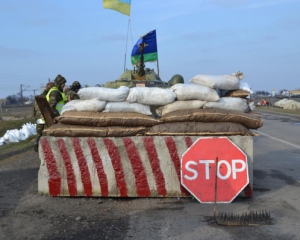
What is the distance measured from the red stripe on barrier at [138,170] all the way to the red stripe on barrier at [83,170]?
2.15 ft

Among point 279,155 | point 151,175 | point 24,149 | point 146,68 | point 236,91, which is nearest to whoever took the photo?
point 151,175

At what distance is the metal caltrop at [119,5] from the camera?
11.0 meters

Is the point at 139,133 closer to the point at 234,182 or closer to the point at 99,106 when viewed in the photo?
the point at 99,106

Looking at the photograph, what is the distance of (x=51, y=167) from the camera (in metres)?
6.12

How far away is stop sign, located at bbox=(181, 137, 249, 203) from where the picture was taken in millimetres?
5785

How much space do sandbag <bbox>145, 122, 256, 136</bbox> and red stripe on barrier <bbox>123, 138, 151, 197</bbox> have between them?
1.03ft

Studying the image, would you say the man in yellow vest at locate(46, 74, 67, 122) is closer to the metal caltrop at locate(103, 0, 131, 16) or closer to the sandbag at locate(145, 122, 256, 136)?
the sandbag at locate(145, 122, 256, 136)

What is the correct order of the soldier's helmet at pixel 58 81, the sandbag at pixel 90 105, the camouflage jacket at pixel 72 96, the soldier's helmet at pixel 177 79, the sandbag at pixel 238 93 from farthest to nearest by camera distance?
the soldier's helmet at pixel 177 79 → the camouflage jacket at pixel 72 96 → the soldier's helmet at pixel 58 81 → the sandbag at pixel 238 93 → the sandbag at pixel 90 105

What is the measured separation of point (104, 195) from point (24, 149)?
21.5ft

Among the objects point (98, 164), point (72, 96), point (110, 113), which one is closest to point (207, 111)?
point (110, 113)

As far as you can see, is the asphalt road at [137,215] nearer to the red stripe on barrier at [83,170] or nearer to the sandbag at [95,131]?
the red stripe on barrier at [83,170]

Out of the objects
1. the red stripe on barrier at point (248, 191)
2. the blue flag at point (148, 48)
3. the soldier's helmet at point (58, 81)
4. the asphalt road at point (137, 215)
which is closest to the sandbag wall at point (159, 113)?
the red stripe on barrier at point (248, 191)

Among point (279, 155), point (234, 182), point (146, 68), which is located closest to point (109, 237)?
point (234, 182)

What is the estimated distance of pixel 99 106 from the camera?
6199 millimetres
